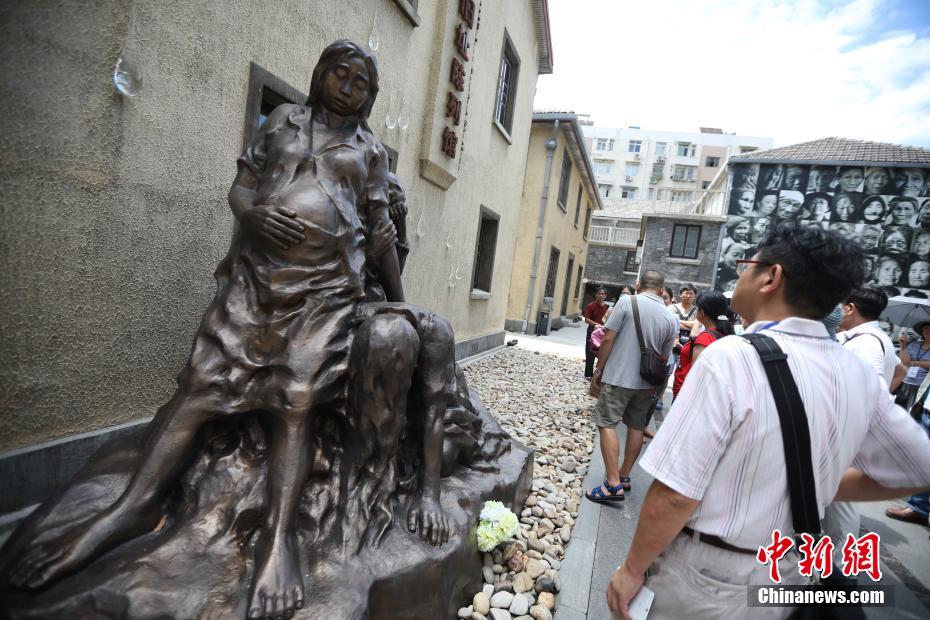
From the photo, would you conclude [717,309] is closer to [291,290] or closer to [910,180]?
[291,290]

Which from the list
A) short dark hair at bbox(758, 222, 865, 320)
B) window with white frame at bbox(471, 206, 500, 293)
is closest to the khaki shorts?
short dark hair at bbox(758, 222, 865, 320)

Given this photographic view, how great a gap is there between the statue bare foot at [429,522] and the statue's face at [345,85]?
1.90 metres

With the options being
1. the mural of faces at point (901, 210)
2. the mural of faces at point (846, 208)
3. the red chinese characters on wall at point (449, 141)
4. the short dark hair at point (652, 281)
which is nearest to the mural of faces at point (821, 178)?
the mural of faces at point (846, 208)

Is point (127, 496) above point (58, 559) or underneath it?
above

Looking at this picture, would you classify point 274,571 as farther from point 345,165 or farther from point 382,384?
point 345,165

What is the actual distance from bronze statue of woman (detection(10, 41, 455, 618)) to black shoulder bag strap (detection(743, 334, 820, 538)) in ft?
4.34

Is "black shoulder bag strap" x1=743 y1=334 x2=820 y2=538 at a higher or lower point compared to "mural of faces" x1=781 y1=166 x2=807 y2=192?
lower

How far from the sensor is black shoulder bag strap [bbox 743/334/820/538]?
1.23 m

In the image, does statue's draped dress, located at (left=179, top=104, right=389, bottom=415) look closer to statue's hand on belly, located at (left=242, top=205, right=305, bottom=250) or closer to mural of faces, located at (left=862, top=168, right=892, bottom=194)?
statue's hand on belly, located at (left=242, top=205, right=305, bottom=250)

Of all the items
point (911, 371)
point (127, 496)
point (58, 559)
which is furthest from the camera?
point (911, 371)

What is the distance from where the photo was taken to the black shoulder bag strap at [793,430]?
1.23m

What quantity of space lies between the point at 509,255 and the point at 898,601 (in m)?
8.81

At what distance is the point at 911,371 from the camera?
5281mm

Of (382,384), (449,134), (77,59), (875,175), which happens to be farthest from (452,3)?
(875,175)
